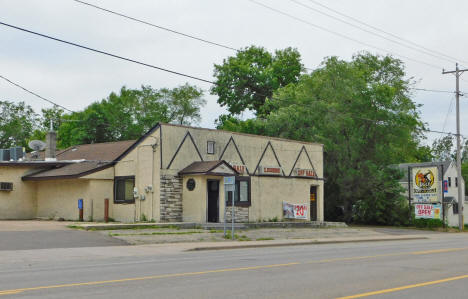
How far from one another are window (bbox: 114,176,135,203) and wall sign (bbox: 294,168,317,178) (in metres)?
10.8

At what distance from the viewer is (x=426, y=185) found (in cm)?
4100

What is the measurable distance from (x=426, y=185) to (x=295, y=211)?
1175 cm

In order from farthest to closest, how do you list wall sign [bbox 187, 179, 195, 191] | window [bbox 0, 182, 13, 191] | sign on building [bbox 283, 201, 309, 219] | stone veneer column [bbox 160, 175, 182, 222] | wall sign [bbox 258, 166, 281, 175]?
1. sign on building [bbox 283, 201, 309, 219]
2. wall sign [bbox 258, 166, 281, 175]
3. window [bbox 0, 182, 13, 191]
4. wall sign [bbox 187, 179, 195, 191]
5. stone veneer column [bbox 160, 175, 182, 222]

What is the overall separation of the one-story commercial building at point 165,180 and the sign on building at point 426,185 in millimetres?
10672

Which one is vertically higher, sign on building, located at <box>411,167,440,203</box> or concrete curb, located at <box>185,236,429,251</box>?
sign on building, located at <box>411,167,440,203</box>

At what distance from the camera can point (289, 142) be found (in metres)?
35.5

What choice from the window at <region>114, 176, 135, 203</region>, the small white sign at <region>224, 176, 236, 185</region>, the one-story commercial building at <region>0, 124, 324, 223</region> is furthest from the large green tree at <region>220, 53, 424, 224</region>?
the small white sign at <region>224, 176, 236, 185</region>

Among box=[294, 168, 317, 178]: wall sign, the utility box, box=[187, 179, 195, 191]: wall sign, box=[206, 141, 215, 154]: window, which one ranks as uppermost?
box=[206, 141, 215, 154]: window

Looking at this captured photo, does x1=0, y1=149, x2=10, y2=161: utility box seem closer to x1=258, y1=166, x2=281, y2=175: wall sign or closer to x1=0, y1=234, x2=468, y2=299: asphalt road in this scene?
x1=258, y1=166, x2=281, y2=175: wall sign

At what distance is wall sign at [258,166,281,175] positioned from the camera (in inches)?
1319

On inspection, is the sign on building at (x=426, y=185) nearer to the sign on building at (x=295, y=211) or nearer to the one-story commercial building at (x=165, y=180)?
the sign on building at (x=295, y=211)

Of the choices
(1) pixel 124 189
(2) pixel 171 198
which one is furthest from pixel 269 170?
(1) pixel 124 189

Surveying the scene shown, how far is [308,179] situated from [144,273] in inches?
1000

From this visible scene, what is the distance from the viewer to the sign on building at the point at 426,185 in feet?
133
